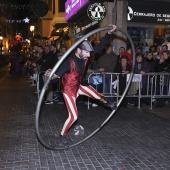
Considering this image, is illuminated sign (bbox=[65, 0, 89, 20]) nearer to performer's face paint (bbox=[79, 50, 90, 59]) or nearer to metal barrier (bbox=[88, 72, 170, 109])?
metal barrier (bbox=[88, 72, 170, 109])

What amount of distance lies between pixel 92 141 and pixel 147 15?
9.19 meters

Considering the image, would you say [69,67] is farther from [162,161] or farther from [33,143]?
[162,161]

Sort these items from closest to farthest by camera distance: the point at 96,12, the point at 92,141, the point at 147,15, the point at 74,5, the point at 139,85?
the point at 92,141 < the point at 139,85 < the point at 96,12 < the point at 147,15 < the point at 74,5


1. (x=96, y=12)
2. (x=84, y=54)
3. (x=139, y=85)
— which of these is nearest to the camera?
(x=84, y=54)

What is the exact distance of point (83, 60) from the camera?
5.70 meters

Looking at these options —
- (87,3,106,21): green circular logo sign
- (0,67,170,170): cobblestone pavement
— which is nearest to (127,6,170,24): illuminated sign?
(87,3,106,21): green circular logo sign

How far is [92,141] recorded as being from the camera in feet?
20.6

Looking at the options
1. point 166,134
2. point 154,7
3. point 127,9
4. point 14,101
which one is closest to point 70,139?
point 166,134

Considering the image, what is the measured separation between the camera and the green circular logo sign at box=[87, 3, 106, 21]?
1218 cm

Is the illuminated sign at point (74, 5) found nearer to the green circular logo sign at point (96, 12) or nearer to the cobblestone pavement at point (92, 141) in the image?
the green circular logo sign at point (96, 12)

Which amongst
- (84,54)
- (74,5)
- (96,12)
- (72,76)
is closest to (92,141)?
(72,76)

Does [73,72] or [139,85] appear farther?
[139,85]

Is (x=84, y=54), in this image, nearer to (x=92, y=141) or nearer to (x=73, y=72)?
(x=73, y=72)

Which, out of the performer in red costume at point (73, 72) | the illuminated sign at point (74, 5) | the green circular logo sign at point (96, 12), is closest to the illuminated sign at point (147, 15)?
the green circular logo sign at point (96, 12)
